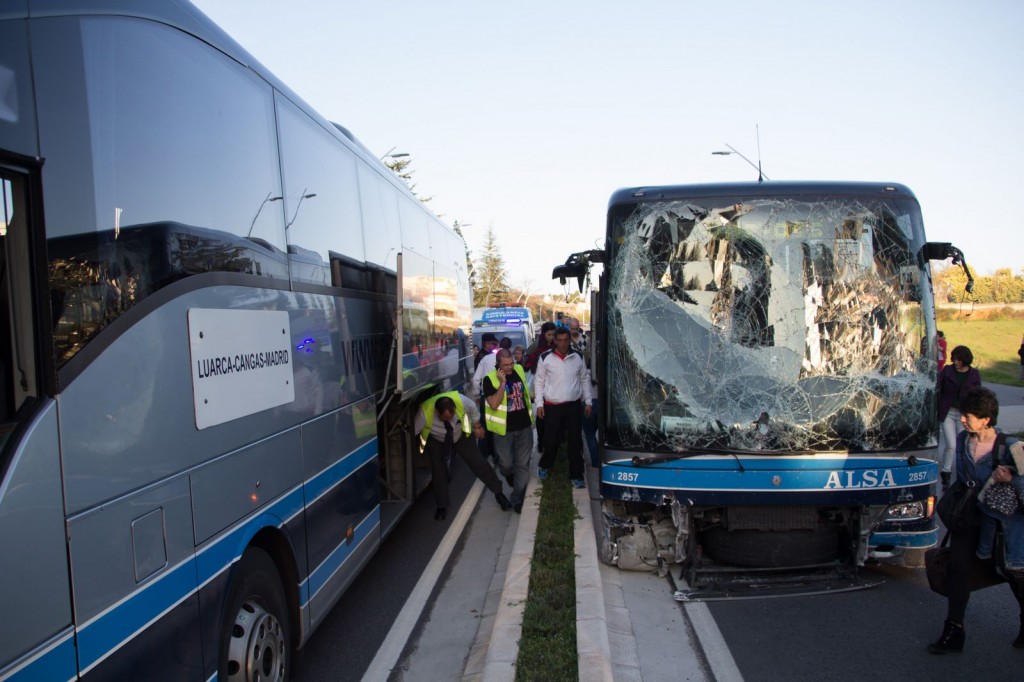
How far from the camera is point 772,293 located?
19.4 ft

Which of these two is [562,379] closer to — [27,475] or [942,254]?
[942,254]

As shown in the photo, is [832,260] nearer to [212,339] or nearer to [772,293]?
[772,293]

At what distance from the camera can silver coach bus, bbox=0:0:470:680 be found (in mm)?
2395

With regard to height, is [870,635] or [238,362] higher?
[238,362]

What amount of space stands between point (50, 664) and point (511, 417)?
6.57m

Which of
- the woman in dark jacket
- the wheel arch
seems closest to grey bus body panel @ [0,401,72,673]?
the wheel arch

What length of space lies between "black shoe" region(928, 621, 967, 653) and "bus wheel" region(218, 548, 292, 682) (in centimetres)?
400

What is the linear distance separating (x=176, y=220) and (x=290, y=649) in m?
2.56

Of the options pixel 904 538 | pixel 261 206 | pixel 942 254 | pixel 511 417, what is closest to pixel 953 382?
pixel 942 254

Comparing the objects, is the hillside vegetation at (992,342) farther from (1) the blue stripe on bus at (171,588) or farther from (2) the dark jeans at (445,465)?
(1) the blue stripe on bus at (171,588)

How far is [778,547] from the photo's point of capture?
5.94m

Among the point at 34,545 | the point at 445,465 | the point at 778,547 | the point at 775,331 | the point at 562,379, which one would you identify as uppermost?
the point at 775,331

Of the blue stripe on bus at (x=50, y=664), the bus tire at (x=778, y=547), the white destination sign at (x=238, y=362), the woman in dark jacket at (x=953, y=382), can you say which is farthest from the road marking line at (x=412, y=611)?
the woman in dark jacket at (x=953, y=382)

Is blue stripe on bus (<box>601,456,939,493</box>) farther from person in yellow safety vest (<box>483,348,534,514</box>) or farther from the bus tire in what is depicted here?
person in yellow safety vest (<box>483,348,534,514</box>)
